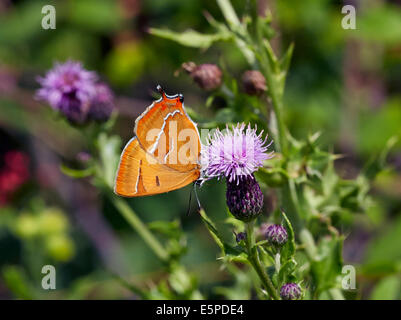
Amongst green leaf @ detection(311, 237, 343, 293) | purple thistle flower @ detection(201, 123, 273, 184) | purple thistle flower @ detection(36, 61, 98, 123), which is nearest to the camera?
purple thistle flower @ detection(201, 123, 273, 184)

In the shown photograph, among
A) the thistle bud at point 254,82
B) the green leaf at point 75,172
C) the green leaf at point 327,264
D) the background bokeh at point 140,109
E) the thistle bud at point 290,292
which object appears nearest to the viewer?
the thistle bud at point 290,292

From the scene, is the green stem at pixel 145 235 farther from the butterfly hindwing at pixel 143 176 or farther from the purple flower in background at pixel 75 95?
the butterfly hindwing at pixel 143 176

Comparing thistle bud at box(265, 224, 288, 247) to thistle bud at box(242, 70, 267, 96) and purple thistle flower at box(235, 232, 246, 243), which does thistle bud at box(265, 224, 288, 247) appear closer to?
purple thistle flower at box(235, 232, 246, 243)

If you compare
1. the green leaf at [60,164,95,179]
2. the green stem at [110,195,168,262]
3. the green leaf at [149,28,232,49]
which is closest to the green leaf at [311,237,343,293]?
the green stem at [110,195,168,262]

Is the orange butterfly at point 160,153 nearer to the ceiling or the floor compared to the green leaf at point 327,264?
nearer to the ceiling

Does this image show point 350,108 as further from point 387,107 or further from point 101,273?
point 101,273

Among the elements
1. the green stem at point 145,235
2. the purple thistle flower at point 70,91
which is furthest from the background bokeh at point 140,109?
the green stem at point 145,235

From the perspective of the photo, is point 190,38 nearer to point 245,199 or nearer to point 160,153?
point 160,153
